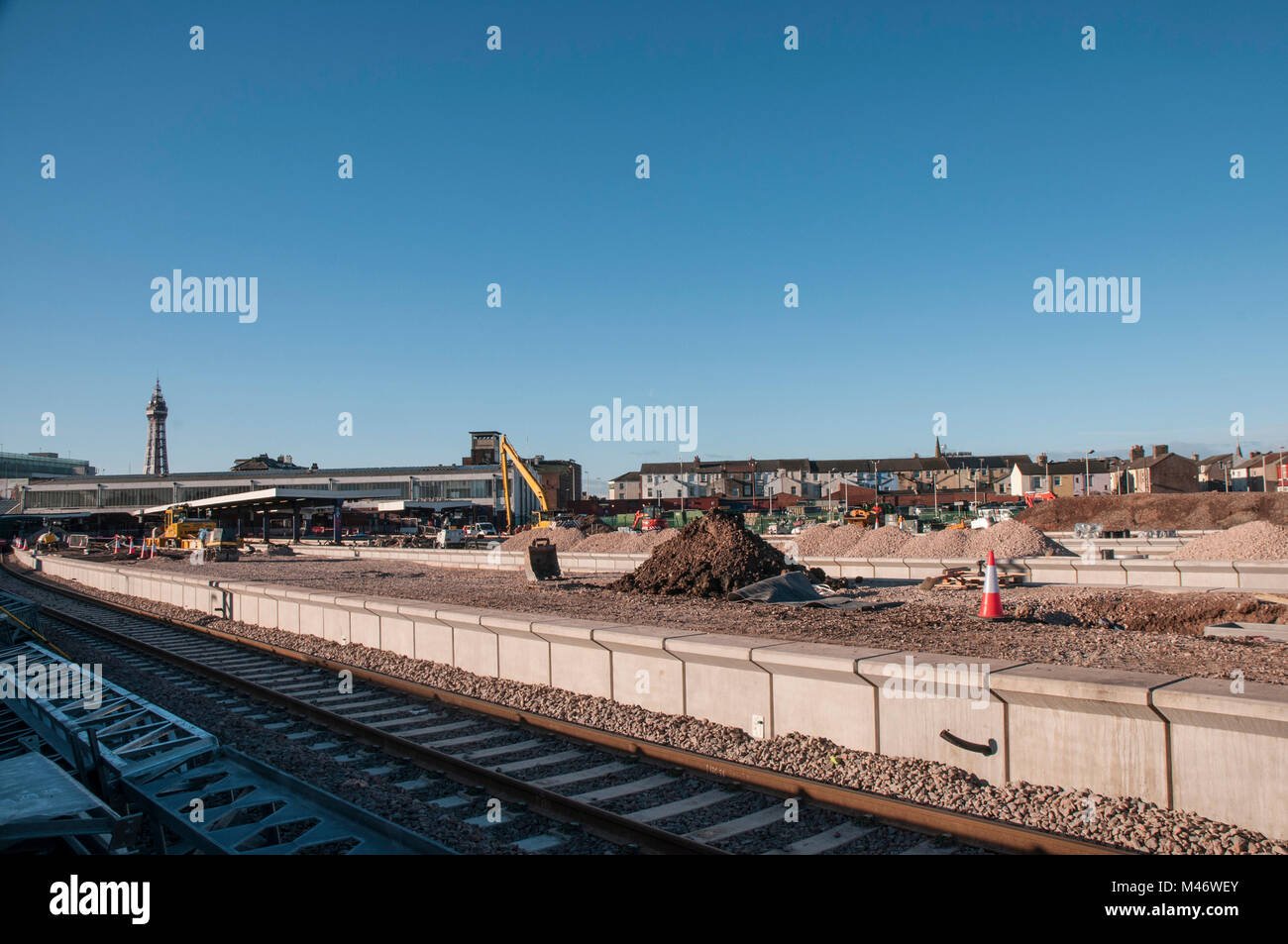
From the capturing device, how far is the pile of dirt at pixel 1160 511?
1953 inches

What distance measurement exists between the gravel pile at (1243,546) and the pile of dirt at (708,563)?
1144cm

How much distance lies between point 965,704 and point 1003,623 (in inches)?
266

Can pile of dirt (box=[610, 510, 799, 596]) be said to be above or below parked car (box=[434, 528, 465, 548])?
above

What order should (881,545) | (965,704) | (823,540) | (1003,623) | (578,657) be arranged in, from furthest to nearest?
(823,540) → (881,545) → (1003,623) → (578,657) → (965,704)

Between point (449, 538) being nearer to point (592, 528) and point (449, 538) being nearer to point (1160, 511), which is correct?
point (592, 528)

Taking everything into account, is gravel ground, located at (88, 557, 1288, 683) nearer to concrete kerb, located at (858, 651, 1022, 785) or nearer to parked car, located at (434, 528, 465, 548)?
concrete kerb, located at (858, 651, 1022, 785)

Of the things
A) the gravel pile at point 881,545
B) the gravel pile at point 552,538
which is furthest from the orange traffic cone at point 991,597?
the gravel pile at point 552,538

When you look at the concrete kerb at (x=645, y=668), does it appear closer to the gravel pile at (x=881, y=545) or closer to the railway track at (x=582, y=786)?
the railway track at (x=582, y=786)

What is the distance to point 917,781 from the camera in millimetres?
6004

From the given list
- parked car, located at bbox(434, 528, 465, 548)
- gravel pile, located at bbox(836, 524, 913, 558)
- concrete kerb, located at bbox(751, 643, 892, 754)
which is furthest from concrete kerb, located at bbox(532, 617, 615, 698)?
parked car, located at bbox(434, 528, 465, 548)

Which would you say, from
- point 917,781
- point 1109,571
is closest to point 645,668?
point 917,781

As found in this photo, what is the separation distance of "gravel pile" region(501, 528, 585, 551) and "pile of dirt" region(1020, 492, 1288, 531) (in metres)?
28.5

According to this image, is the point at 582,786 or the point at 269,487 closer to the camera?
the point at 582,786

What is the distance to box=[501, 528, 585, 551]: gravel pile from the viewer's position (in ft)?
132
